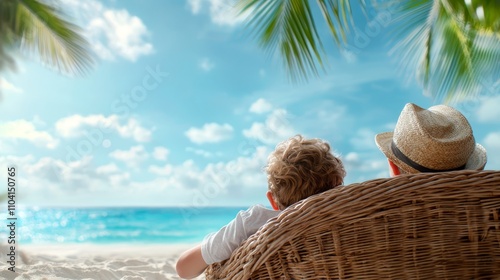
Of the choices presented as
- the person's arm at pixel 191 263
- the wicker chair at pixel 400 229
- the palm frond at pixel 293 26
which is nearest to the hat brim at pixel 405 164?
the wicker chair at pixel 400 229

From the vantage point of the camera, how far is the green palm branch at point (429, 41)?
4.19 meters

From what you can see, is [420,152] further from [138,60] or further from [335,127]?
[335,127]

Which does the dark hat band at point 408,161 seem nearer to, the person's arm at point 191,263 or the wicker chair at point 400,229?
the wicker chair at point 400,229

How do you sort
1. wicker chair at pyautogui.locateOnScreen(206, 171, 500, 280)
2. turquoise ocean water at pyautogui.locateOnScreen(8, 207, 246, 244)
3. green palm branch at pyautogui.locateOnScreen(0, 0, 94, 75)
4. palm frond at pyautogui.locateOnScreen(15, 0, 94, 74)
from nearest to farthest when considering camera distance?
wicker chair at pyautogui.locateOnScreen(206, 171, 500, 280), green palm branch at pyautogui.locateOnScreen(0, 0, 94, 75), palm frond at pyautogui.locateOnScreen(15, 0, 94, 74), turquoise ocean water at pyautogui.locateOnScreen(8, 207, 246, 244)

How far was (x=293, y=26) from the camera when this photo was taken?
414 cm

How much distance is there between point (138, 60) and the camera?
21203 mm

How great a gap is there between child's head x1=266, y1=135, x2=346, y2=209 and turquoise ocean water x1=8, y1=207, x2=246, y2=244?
12045 mm

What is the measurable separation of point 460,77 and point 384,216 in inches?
203

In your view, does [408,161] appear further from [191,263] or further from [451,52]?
[451,52]

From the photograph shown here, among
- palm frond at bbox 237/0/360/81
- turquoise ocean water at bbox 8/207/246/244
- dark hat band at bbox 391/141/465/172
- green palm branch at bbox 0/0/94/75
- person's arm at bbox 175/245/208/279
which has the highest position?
turquoise ocean water at bbox 8/207/246/244

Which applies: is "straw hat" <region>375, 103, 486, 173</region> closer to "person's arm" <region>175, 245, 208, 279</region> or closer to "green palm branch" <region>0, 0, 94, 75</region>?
"person's arm" <region>175, 245, 208, 279</region>

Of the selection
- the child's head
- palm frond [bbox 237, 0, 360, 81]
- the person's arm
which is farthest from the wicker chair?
palm frond [bbox 237, 0, 360, 81]

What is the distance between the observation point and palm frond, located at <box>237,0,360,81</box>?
4.09 m

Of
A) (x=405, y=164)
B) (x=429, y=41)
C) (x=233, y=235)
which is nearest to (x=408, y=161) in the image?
(x=405, y=164)
